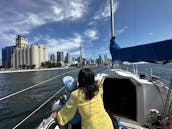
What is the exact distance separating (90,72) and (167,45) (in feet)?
5.19

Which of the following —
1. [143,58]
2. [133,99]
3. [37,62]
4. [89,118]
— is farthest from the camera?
[37,62]

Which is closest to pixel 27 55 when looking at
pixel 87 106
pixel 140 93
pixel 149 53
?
pixel 140 93

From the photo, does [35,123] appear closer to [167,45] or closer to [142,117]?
[142,117]

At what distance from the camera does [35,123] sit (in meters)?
11.2

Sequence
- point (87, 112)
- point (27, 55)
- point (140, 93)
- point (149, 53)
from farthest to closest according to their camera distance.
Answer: point (27, 55)
point (140, 93)
point (149, 53)
point (87, 112)

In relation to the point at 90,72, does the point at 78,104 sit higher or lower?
lower

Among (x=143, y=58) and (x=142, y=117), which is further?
(x=142, y=117)

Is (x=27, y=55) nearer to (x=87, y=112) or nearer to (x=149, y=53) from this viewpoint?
(x=149, y=53)

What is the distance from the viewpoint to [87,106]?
262 centimetres

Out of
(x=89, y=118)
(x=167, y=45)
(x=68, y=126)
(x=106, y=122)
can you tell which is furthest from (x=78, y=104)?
(x=167, y=45)

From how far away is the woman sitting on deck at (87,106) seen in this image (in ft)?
8.55

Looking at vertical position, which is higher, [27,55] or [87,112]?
[27,55]

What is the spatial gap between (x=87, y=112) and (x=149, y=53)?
1.96 metres

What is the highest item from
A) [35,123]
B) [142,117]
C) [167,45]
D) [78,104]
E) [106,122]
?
[167,45]
